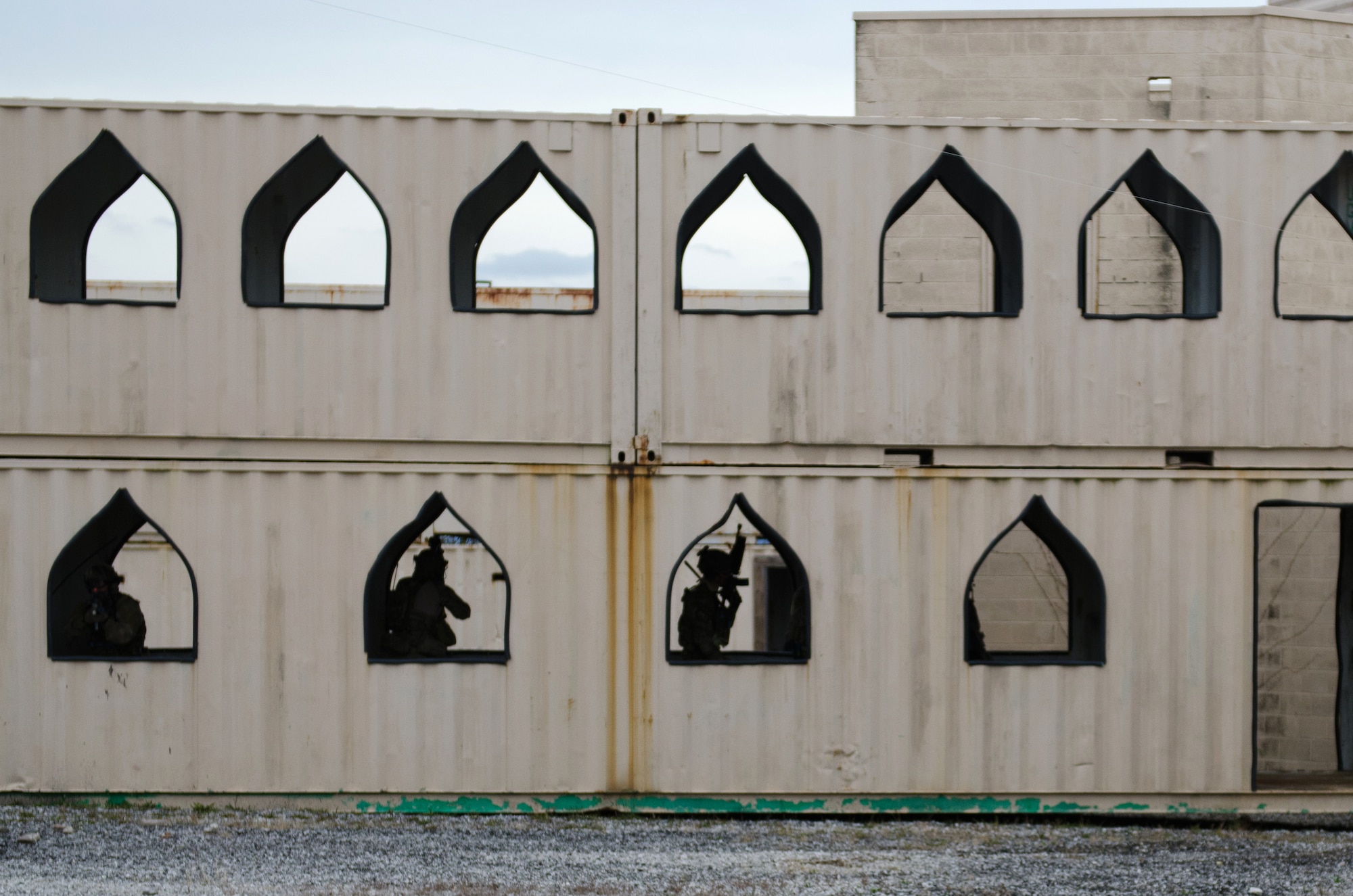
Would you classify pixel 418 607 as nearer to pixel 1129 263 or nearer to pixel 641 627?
pixel 641 627

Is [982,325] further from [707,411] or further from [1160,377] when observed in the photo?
[707,411]

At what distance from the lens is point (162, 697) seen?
9273 millimetres

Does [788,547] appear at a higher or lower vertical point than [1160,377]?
lower

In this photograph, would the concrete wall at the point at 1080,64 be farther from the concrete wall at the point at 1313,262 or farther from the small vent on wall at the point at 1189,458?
the small vent on wall at the point at 1189,458

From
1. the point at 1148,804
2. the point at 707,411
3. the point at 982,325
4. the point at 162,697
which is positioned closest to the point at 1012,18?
the point at 982,325

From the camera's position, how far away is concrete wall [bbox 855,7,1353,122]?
14.7 m

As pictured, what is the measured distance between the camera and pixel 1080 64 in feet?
48.5

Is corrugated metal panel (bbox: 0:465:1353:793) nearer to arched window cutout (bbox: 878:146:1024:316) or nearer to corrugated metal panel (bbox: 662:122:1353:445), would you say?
corrugated metal panel (bbox: 662:122:1353:445)

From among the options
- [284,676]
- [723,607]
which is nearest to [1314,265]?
[723,607]

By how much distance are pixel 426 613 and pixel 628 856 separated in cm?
296

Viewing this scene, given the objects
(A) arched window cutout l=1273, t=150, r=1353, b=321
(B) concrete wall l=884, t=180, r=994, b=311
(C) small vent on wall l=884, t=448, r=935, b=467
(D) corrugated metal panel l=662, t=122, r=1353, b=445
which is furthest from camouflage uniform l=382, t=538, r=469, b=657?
(A) arched window cutout l=1273, t=150, r=1353, b=321

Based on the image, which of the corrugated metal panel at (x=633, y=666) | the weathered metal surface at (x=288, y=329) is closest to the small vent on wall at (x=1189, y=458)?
the corrugated metal panel at (x=633, y=666)

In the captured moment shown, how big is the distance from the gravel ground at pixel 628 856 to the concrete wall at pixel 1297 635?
17.5ft

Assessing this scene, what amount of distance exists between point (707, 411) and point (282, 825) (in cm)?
433
